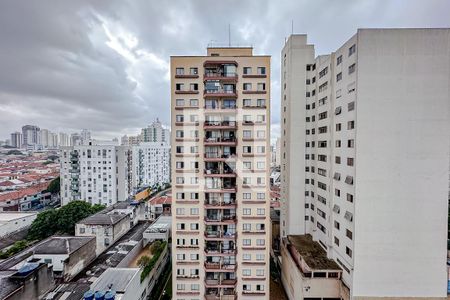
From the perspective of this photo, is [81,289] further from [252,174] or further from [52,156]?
[52,156]

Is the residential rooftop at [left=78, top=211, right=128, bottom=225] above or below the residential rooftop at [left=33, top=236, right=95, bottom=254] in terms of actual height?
above

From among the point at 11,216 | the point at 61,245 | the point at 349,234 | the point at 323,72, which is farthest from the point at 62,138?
the point at 349,234

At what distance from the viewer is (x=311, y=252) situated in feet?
67.7

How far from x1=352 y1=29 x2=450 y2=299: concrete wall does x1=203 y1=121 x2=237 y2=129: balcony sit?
9.63 m

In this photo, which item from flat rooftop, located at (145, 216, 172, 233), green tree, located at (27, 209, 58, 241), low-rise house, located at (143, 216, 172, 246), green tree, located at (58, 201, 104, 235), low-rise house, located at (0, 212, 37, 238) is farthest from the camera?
low-rise house, located at (0, 212, 37, 238)

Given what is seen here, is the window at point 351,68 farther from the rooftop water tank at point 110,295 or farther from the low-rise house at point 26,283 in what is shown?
the low-rise house at point 26,283

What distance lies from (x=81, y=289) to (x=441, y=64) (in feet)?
104

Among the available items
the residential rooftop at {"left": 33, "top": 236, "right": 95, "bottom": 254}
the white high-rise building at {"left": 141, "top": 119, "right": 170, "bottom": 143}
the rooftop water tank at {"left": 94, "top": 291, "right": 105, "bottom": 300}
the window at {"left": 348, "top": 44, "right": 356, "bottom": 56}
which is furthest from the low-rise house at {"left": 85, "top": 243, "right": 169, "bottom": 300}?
the white high-rise building at {"left": 141, "top": 119, "right": 170, "bottom": 143}

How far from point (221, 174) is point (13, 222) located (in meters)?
35.2

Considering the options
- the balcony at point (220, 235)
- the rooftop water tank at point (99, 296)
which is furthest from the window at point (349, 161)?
the rooftop water tank at point (99, 296)

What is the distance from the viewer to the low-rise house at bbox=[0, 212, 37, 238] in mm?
30200

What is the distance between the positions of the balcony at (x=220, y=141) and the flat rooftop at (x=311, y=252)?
12.6 meters

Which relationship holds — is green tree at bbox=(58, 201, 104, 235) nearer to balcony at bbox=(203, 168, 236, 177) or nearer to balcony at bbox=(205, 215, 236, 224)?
balcony at bbox=(205, 215, 236, 224)

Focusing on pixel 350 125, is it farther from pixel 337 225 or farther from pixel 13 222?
pixel 13 222
